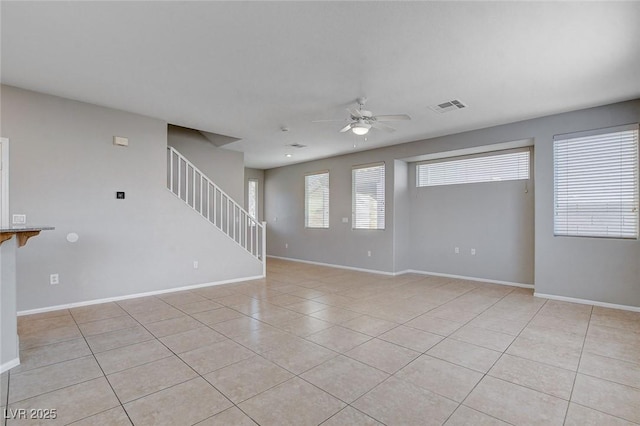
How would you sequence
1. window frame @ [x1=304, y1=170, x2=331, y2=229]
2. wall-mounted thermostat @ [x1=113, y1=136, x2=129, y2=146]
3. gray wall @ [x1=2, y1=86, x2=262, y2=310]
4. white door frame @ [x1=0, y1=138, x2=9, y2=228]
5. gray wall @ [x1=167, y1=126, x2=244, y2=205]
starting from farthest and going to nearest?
window frame @ [x1=304, y1=170, x2=331, y2=229] < gray wall @ [x1=167, y1=126, x2=244, y2=205] < wall-mounted thermostat @ [x1=113, y1=136, x2=129, y2=146] < gray wall @ [x1=2, y1=86, x2=262, y2=310] < white door frame @ [x1=0, y1=138, x2=9, y2=228]

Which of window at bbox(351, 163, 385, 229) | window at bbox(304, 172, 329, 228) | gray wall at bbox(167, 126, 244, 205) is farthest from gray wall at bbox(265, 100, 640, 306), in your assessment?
gray wall at bbox(167, 126, 244, 205)

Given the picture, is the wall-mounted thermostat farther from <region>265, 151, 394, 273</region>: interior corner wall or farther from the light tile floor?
<region>265, 151, 394, 273</region>: interior corner wall

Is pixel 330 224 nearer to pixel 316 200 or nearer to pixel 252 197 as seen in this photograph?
pixel 316 200

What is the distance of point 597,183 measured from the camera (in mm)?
4484

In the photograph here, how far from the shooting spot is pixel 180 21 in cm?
252

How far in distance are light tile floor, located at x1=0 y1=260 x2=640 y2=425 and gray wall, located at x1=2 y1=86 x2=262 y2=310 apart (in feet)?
1.53

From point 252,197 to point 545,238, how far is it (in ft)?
24.5

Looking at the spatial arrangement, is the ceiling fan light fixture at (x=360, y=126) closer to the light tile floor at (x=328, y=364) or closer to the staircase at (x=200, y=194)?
the light tile floor at (x=328, y=364)

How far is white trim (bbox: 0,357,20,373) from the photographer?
2.40 meters

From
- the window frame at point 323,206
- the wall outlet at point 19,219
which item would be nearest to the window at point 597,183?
the window frame at point 323,206

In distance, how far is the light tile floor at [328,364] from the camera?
1972mm

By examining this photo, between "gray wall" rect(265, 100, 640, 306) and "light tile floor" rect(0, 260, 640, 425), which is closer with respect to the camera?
"light tile floor" rect(0, 260, 640, 425)

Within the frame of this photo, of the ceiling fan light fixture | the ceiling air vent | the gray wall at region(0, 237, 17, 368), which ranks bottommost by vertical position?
the gray wall at region(0, 237, 17, 368)

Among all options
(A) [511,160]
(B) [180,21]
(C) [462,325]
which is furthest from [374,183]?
(B) [180,21]
